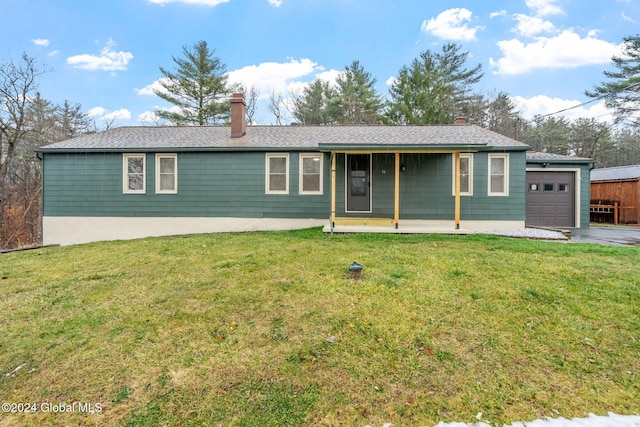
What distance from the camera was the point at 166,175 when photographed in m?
9.26

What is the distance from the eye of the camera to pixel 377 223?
814cm

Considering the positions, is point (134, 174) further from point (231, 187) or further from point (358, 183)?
point (358, 183)

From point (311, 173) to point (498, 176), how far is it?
570 cm

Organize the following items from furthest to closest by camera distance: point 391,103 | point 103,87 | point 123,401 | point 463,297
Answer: point 391,103 → point 103,87 → point 463,297 → point 123,401

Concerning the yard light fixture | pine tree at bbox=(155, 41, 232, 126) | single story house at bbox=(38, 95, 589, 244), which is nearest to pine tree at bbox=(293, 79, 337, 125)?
pine tree at bbox=(155, 41, 232, 126)

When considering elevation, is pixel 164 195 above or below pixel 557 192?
below

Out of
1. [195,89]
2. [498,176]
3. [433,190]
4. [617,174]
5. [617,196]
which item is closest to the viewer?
[498,176]

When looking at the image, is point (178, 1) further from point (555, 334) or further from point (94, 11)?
point (555, 334)

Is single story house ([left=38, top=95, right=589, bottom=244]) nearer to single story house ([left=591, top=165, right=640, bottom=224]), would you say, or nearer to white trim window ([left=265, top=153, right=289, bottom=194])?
white trim window ([left=265, top=153, right=289, bottom=194])

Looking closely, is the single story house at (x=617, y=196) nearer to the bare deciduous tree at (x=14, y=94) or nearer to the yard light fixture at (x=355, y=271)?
the yard light fixture at (x=355, y=271)

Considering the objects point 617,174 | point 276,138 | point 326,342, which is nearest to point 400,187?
point 276,138

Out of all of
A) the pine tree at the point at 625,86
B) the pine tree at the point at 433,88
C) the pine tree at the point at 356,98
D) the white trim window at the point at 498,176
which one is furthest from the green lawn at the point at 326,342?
the pine tree at the point at 356,98

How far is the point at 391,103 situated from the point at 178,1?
509 inches

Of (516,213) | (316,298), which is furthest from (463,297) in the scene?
(516,213)
